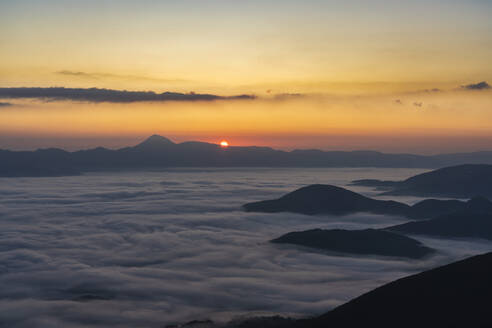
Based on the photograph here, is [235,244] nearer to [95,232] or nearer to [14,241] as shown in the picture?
[95,232]

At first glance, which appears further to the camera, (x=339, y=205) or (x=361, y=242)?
(x=339, y=205)

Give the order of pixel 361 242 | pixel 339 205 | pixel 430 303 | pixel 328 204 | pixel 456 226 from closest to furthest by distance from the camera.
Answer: pixel 430 303 → pixel 361 242 → pixel 456 226 → pixel 339 205 → pixel 328 204

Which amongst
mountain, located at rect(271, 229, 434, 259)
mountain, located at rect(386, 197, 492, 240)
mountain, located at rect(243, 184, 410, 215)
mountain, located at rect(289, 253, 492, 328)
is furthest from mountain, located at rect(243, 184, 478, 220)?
mountain, located at rect(289, 253, 492, 328)

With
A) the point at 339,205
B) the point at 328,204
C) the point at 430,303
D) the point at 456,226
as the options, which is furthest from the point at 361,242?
the point at 328,204

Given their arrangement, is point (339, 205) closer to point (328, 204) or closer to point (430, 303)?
point (328, 204)

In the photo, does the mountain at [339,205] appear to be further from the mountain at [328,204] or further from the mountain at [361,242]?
the mountain at [361,242]

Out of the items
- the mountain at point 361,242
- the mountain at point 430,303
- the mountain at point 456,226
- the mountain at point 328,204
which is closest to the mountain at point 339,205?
the mountain at point 328,204

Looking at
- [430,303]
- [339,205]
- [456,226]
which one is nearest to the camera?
[430,303]

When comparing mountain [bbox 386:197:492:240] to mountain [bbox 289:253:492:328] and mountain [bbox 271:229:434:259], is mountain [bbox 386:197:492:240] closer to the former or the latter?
mountain [bbox 271:229:434:259]
